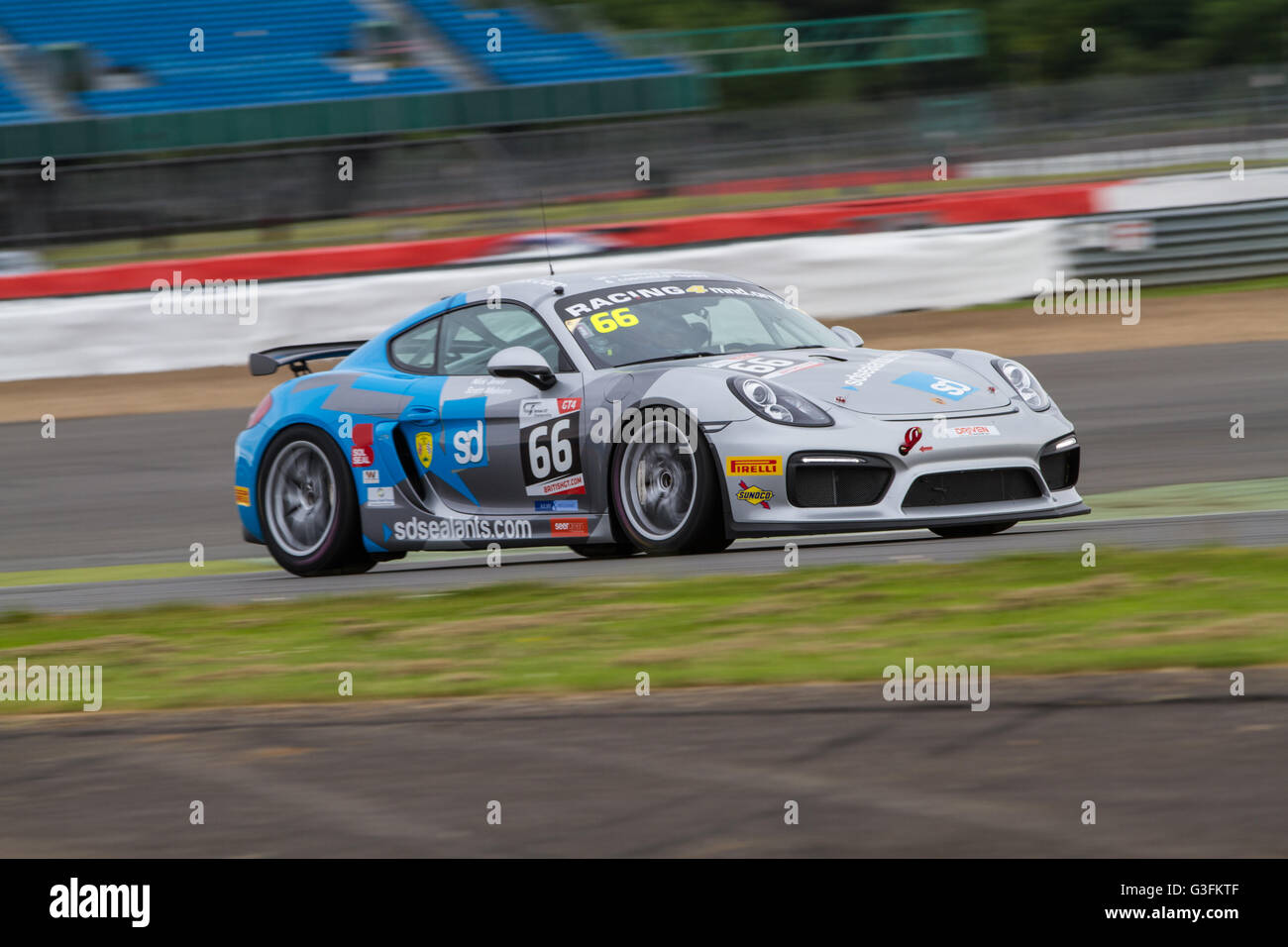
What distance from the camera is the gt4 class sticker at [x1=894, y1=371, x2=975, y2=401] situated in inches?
303

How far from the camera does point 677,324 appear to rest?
8.43m

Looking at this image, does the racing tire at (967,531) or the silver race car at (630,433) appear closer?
the silver race car at (630,433)

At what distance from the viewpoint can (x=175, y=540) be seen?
1060cm

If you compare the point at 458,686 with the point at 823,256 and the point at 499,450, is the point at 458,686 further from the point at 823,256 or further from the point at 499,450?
the point at 823,256

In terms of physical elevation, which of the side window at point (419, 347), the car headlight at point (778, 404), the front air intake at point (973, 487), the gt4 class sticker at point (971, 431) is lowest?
the front air intake at point (973, 487)

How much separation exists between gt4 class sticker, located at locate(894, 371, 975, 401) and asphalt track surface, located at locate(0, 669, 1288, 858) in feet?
8.94

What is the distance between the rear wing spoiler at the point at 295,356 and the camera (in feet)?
30.4

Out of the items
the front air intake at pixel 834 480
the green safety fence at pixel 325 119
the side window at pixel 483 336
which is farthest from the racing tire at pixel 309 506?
the green safety fence at pixel 325 119

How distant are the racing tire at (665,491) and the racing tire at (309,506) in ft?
5.37

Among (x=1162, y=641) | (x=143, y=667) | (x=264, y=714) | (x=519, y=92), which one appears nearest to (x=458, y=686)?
(x=264, y=714)

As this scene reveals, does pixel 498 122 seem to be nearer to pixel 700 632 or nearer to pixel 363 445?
pixel 363 445

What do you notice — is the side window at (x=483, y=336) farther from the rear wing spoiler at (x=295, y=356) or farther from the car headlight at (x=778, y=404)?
the car headlight at (x=778, y=404)

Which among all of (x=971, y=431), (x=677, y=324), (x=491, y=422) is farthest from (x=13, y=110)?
(x=971, y=431)

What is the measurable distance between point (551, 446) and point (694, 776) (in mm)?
3928
